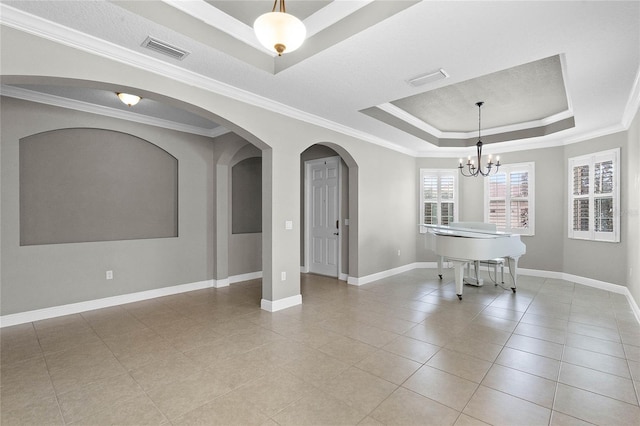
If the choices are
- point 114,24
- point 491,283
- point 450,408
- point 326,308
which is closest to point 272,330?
point 326,308

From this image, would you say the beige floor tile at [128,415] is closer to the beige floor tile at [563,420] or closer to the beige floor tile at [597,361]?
the beige floor tile at [563,420]

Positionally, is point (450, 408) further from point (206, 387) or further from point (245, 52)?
point (245, 52)

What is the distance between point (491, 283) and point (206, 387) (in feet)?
17.3

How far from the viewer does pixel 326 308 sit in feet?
14.2

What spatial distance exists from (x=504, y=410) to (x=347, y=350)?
134 cm

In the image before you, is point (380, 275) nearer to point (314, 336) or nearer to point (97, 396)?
point (314, 336)

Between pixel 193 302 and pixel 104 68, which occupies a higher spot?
pixel 104 68

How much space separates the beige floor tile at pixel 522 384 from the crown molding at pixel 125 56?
12.3 feet

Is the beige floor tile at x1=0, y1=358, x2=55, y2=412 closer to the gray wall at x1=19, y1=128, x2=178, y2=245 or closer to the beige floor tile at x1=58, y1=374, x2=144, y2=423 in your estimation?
the beige floor tile at x1=58, y1=374, x2=144, y2=423

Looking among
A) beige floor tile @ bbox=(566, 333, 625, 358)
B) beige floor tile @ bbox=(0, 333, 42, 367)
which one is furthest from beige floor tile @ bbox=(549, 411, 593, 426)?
beige floor tile @ bbox=(0, 333, 42, 367)

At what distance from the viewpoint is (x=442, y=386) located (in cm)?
237

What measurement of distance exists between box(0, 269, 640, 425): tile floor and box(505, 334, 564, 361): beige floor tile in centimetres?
2

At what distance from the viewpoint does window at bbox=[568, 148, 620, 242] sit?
507 centimetres

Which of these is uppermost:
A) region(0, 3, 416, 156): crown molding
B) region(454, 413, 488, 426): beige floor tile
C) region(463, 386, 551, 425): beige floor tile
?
region(0, 3, 416, 156): crown molding
